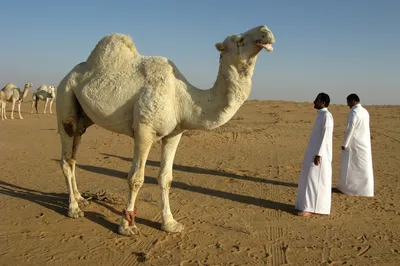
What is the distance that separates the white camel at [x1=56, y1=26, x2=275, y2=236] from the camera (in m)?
4.11

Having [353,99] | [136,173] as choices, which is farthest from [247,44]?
[353,99]

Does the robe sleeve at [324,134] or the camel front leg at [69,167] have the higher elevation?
the robe sleeve at [324,134]

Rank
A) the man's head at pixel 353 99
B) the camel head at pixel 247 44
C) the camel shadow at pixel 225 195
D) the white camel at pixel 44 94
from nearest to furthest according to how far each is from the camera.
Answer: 1. the camel head at pixel 247 44
2. the camel shadow at pixel 225 195
3. the man's head at pixel 353 99
4. the white camel at pixel 44 94

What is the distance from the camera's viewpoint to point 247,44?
395 centimetres

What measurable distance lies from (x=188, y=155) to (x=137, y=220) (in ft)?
17.0

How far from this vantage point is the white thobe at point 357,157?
702 centimetres

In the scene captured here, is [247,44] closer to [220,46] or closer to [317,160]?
[220,46]

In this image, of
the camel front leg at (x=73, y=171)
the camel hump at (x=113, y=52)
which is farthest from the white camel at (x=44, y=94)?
the camel hump at (x=113, y=52)

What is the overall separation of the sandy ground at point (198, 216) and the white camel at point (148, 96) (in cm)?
52

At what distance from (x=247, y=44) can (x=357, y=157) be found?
173 inches

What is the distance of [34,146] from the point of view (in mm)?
10945

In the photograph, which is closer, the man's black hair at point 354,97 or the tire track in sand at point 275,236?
the tire track in sand at point 275,236

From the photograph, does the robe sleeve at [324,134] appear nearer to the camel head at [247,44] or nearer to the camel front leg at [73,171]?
the camel head at [247,44]

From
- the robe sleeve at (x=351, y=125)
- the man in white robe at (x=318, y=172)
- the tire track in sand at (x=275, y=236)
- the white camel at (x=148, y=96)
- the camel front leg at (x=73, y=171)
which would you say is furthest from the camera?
the robe sleeve at (x=351, y=125)
